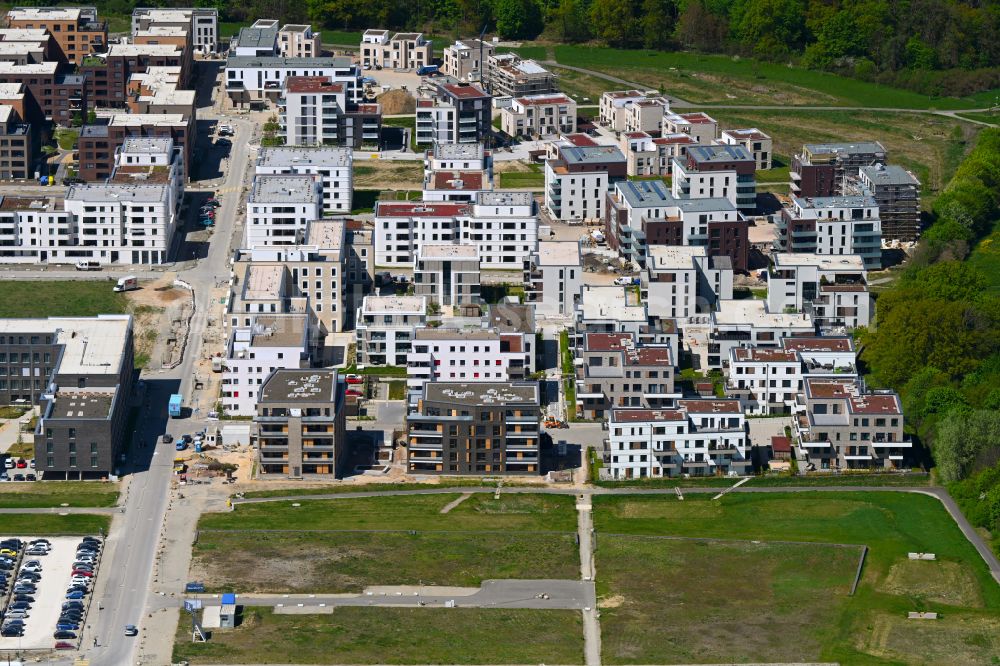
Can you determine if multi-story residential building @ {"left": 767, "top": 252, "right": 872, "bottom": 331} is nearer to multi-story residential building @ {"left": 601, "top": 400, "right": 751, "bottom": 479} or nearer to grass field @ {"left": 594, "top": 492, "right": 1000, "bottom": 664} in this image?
multi-story residential building @ {"left": 601, "top": 400, "right": 751, "bottom": 479}

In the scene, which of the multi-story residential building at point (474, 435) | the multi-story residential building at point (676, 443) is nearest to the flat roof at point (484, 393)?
the multi-story residential building at point (474, 435)

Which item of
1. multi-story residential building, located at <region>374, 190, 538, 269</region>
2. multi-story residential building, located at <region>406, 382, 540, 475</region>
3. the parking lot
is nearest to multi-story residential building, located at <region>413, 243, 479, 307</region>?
multi-story residential building, located at <region>374, 190, 538, 269</region>

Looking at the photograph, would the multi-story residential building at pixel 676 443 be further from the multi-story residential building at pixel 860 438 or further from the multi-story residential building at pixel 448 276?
the multi-story residential building at pixel 448 276

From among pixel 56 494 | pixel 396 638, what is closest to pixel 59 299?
pixel 56 494

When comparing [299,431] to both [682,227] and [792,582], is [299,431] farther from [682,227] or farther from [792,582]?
→ [682,227]

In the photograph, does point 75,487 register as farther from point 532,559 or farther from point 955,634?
point 955,634
